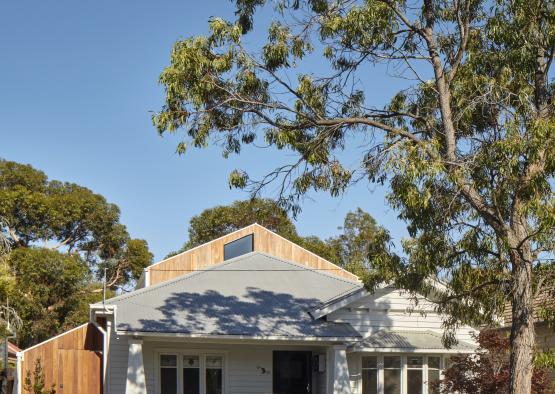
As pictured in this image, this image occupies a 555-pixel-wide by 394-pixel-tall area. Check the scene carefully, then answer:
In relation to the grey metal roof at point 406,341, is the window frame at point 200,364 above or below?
below

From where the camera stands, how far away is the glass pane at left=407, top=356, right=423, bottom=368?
21688 millimetres

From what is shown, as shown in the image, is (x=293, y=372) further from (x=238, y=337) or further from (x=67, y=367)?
(x=67, y=367)

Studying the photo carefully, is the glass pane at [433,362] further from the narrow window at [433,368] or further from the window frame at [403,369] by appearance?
the window frame at [403,369]

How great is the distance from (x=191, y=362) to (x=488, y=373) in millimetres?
8141

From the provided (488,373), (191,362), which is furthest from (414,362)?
(191,362)

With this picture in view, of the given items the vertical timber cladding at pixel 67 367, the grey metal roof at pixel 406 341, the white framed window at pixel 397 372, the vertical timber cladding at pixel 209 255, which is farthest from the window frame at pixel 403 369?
the vertical timber cladding at pixel 209 255

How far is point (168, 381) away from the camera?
21.1m

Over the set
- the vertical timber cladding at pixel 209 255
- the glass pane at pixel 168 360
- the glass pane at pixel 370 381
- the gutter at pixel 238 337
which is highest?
the vertical timber cladding at pixel 209 255

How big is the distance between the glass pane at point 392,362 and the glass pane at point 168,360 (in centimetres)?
577

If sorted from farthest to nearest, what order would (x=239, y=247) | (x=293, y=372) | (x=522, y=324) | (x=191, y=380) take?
(x=239, y=247)
(x=293, y=372)
(x=191, y=380)
(x=522, y=324)

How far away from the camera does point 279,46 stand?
47.8ft

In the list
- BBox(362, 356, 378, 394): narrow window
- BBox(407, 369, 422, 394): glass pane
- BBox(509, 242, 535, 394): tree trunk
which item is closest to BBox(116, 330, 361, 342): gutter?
BBox(362, 356, 378, 394): narrow window

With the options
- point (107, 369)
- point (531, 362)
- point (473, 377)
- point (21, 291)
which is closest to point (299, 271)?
point (107, 369)

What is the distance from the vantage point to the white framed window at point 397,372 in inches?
850
